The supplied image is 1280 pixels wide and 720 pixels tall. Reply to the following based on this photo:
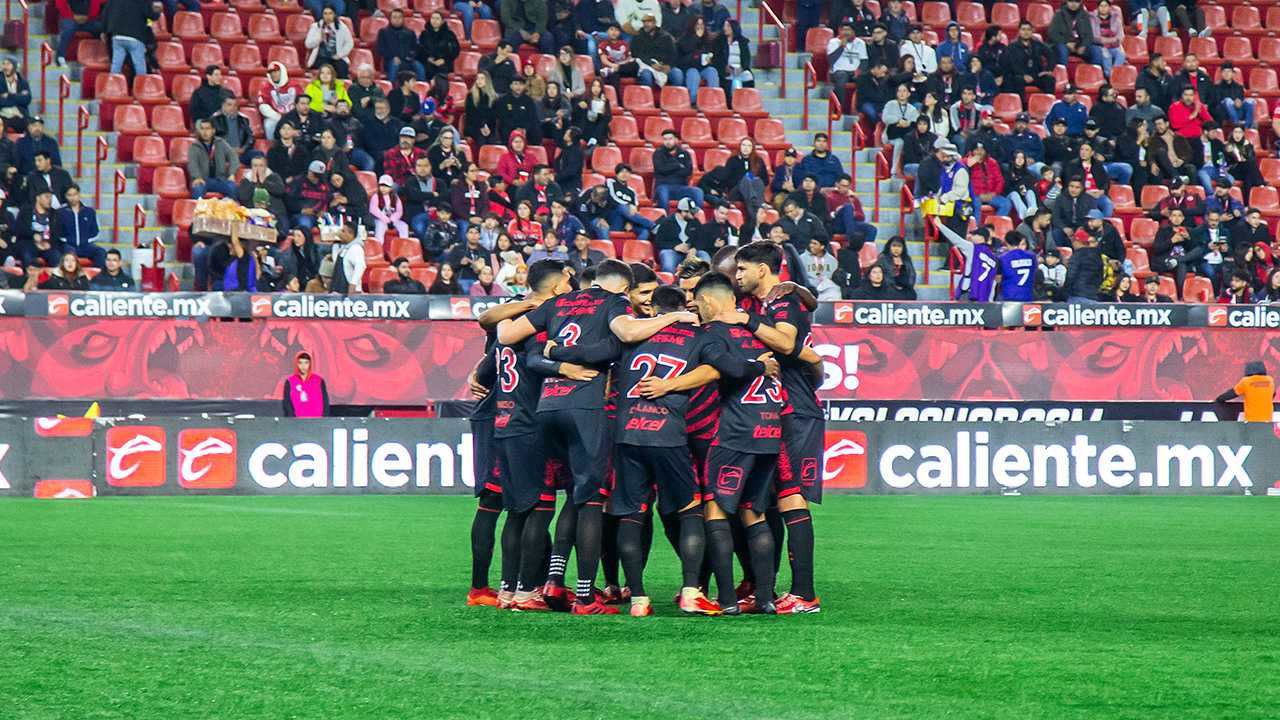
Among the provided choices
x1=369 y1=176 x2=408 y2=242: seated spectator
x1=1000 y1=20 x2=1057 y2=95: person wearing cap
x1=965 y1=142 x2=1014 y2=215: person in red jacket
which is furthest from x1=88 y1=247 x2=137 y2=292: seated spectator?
x1=1000 y1=20 x2=1057 y2=95: person wearing cap

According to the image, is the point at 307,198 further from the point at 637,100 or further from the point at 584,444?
the point at 584,444

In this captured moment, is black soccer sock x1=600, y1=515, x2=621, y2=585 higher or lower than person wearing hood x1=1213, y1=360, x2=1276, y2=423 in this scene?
lower

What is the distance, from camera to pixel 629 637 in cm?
685

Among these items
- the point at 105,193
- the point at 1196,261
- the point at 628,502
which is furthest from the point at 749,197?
the point at 628,502

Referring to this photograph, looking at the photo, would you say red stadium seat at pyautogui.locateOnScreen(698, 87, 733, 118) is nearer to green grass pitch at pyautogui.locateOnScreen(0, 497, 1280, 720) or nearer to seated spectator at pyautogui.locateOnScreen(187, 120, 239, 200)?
seated spectator at pyautogui.locateOnScreen(187, 120, 239, 200)

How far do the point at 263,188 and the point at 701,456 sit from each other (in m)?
12.4

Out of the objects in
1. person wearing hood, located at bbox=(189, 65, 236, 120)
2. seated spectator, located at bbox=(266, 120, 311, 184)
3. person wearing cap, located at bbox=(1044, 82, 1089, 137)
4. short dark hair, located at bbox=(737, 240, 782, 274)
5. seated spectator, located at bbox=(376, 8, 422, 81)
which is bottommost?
short dark hair, located at bbox=(737, 240, 782, 274)

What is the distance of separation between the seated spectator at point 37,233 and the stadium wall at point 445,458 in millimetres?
2371

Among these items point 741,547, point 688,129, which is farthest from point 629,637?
point 688,129

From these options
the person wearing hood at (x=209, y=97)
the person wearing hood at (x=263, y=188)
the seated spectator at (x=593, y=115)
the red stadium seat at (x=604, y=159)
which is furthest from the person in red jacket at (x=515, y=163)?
the person wearing hood at (x=209, y=97)

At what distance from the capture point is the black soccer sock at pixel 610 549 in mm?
8312

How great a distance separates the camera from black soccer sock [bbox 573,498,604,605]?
7.63m

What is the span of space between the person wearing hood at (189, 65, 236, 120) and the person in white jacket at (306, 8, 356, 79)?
1.64 m

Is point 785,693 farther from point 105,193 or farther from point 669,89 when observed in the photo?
point 669,89
